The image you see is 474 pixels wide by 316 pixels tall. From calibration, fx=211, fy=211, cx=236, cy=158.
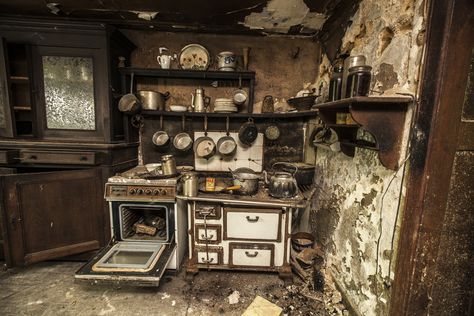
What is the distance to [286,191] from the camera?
1758 mm

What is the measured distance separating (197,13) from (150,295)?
243cm

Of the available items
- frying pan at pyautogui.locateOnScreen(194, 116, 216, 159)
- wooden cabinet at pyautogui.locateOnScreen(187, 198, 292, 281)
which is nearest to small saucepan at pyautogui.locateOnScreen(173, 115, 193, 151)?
frying pan at pyautogui.locateOnScreen(194, 116, 216, 159)

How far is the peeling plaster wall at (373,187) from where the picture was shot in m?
1.08

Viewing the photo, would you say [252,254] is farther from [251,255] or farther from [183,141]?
[183,141]

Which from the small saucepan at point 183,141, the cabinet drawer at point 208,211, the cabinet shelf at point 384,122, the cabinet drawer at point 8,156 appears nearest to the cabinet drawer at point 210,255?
the cabinet drawer at point 208,211

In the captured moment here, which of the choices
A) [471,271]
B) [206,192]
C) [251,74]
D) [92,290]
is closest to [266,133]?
[251,74]

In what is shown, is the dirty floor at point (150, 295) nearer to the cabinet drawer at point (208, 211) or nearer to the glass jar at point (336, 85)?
the cabinet drawer at point (208, 211)

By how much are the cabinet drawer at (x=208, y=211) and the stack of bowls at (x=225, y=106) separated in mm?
972

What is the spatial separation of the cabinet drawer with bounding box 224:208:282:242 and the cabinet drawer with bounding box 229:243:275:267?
7 cm

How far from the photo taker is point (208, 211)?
1783mm

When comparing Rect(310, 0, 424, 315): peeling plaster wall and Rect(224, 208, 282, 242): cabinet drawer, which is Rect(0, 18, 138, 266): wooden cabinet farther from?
Rect(310, 0, 424, 315): peeling plaster wall

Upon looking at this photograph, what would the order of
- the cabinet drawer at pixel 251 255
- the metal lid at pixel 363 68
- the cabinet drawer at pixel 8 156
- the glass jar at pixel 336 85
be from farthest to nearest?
the cabinet drawer at pixel 251 255
the cabinet drawer at pixel 8 156
the glass jar at pixel 336 85
the metal lid at pixel 363 68

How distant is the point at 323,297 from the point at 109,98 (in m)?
2.48

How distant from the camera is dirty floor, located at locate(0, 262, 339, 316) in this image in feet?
5.12
